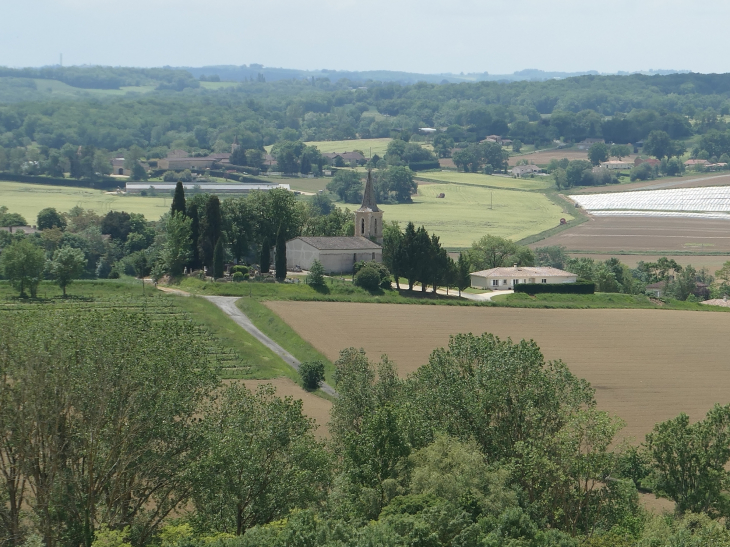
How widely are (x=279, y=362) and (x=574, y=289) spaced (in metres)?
24.7

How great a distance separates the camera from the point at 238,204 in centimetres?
7569

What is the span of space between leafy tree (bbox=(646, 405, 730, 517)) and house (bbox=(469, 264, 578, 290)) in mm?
38628

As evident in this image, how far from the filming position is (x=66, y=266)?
204 ft

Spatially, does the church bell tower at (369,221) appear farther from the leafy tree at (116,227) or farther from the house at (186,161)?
the house at (186,161)

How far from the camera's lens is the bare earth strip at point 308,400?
4122cm

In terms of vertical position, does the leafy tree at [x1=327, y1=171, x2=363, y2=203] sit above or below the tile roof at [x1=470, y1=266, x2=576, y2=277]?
above

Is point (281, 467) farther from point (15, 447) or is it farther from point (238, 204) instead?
point (238, 204)

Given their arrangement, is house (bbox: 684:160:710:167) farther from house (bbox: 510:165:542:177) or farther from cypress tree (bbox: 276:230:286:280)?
cypress tree (bbox: 276:230:286:280)

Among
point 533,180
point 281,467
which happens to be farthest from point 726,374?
point 533,180

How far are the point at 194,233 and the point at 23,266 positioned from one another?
1346 centimetres

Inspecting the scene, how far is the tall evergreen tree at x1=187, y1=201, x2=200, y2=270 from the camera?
235 ft

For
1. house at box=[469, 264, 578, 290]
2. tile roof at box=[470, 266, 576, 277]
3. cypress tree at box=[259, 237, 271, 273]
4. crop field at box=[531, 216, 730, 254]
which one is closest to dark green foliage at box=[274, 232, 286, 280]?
cypress tree at box=[259, 237, 271, 273]

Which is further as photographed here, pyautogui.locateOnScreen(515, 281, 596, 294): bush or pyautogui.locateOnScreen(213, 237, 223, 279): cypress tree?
pyautogui.locateOnScreen(515, 281, 596, 294): bush

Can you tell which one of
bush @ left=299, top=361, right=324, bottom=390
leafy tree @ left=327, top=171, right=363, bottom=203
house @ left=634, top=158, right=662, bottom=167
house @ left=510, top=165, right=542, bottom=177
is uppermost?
house @ left=634, top=158, right=662, bottom=167
